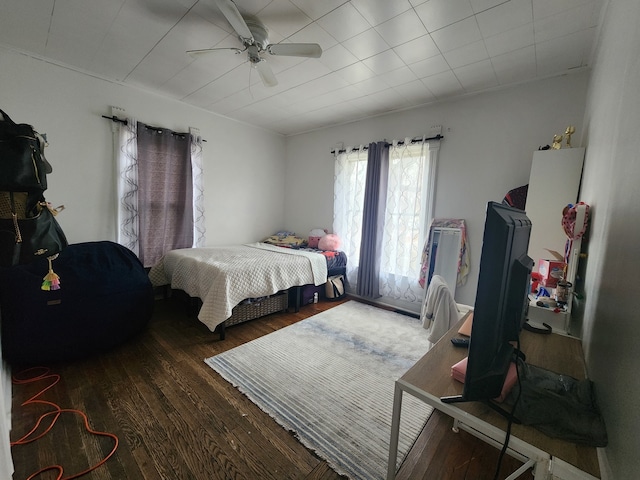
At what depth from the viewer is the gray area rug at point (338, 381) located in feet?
4.57

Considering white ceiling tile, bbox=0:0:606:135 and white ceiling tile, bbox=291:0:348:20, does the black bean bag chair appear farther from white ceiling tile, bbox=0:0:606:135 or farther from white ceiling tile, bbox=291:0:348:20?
white ceiling tile, bbox=291:0:348:20

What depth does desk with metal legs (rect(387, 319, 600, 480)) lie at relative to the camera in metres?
0.61

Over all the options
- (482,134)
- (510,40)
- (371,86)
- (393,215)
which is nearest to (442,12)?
(510,40)

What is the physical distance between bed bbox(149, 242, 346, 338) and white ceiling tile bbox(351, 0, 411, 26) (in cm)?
222

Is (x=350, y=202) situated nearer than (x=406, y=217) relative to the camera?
No

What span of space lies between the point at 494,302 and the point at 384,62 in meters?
2.33

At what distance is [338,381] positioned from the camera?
191 centimetres

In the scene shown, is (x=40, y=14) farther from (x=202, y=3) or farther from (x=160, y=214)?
(x=160, y=214)

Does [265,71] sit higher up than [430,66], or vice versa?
[430,66]

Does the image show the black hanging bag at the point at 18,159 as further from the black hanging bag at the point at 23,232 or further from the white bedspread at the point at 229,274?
the white bedspread at the point at 229,274

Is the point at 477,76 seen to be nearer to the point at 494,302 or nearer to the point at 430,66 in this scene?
the point at 430,66

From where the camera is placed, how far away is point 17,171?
95 centimetres

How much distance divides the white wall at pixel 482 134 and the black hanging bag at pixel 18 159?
324 centimetres

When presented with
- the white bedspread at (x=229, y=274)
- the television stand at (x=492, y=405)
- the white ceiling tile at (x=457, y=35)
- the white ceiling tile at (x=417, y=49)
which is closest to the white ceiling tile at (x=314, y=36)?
the white ceiling tile at (x=417, y=49)
